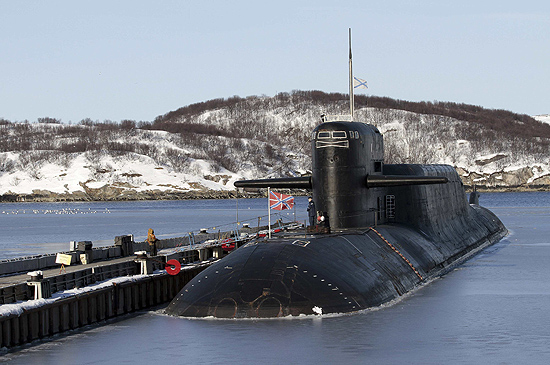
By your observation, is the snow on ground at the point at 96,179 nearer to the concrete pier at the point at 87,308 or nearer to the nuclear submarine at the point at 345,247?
the nuclear submarine at the point at 345,247

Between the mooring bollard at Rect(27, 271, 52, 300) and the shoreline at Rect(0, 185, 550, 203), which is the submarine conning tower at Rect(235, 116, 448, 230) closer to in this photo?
the mooring bollard at Rect(27, 271, 52, 300)

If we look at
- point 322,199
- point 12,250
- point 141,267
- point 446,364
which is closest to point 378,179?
point 322,199

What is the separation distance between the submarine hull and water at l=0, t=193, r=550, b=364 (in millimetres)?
361

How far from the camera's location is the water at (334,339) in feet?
63.1

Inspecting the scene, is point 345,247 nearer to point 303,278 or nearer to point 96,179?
point 303,278

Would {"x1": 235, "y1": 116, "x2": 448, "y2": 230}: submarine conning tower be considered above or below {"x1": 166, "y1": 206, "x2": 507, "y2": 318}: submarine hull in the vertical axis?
above

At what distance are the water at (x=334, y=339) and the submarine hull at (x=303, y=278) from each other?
1.19 ft

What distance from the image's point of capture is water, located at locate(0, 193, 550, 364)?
19219mm

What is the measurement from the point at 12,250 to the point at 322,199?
31.2 m

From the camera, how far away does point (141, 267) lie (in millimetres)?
28203

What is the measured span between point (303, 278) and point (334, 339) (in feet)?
7.90

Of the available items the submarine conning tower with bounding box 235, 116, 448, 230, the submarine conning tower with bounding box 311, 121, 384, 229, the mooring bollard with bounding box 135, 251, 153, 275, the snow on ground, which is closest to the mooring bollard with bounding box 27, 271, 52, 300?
the mooring bollard with bounding box 135, 251, 153, 275

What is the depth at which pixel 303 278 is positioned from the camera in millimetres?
22328

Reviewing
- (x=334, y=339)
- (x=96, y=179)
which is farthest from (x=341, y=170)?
(x=96, y=179)
